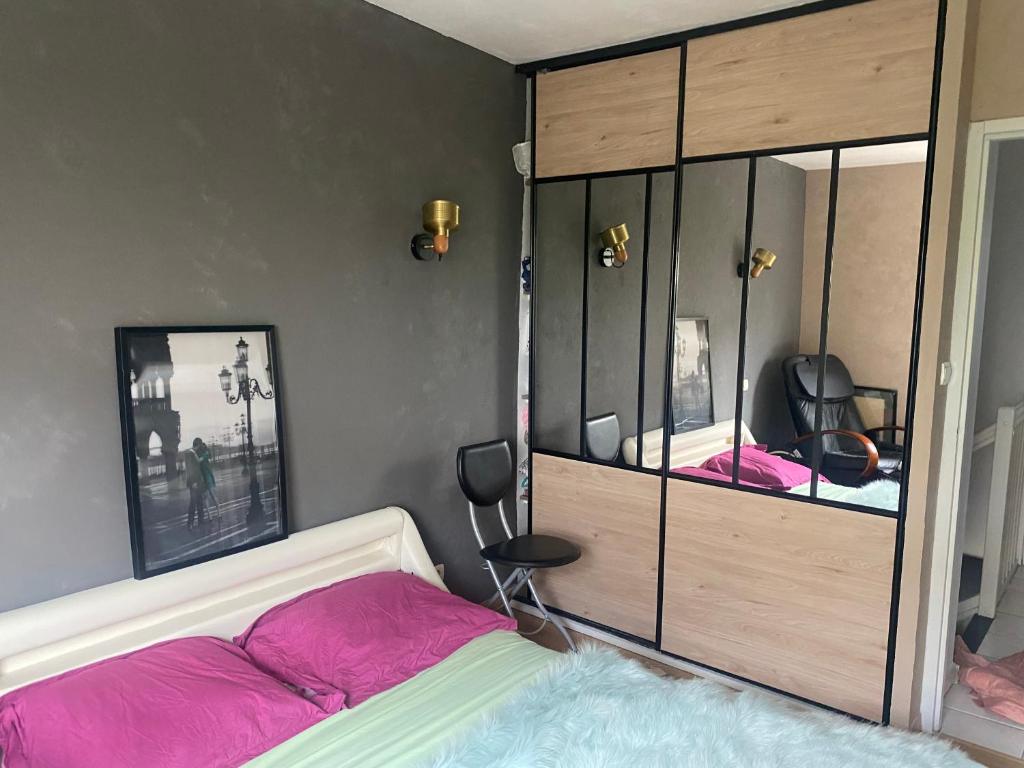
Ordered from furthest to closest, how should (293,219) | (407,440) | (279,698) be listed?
1. (407,440)
2. (293,219)
3. (279,698)

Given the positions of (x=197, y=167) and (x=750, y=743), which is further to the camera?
(x=197, y=167)

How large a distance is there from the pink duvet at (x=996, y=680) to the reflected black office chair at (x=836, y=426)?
1076 millimetres

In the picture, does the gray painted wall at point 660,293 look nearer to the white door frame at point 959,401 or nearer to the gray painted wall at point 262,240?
the gray painted wall at point 262,240

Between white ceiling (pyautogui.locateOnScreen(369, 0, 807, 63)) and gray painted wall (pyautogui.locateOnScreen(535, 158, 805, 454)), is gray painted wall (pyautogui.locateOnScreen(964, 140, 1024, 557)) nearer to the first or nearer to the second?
gray painted wall (pyautogui.locateOnScreen(535, 158, 805, 454))

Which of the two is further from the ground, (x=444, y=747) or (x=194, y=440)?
(x=194, y=440)

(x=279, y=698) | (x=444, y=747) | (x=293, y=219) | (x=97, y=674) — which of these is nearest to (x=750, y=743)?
(x=444, y=747)

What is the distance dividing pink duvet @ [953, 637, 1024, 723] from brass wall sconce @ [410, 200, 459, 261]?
9.06 feet

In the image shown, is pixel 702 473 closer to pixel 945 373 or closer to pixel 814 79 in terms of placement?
pixel 945 373

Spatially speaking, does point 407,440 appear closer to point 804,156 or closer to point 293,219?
point 293,219

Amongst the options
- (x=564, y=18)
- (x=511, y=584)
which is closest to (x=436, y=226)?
(x=564, y=18)

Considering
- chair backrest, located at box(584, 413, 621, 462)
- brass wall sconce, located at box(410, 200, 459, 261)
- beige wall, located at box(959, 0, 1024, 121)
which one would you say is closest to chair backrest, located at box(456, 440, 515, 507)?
chair backrest, located at box(584, 413, 621, 462)

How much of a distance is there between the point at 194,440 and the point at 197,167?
848mm

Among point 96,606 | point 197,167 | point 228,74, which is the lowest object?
Result: point 96,606

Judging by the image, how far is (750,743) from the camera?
5.81 ft
